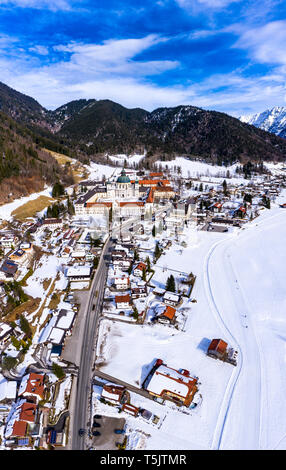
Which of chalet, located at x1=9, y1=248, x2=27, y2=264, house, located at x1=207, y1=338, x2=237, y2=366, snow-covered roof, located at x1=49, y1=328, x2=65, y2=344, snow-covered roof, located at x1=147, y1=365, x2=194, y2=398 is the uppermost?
chalet, located at x1=9, y1=248, x2=27, y2=264

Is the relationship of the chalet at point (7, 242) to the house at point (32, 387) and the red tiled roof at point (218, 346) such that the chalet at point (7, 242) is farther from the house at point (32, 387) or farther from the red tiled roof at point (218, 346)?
the red tiled roof at point (218, 346)

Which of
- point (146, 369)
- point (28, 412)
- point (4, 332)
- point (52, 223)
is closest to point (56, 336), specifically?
point (4, 332)

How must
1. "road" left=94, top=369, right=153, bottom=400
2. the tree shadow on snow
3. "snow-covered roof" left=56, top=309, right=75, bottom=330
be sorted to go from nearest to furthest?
"road" left=94, top=369, right=153, bottom=400 < the tree shadow on snow < "snow-covered roof" left=56, top=309, right=75, bottom=330

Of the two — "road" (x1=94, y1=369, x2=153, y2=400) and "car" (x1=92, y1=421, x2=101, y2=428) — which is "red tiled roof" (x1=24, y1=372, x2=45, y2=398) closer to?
"road" (x1=94, y1=369, x2=153, y2=400)

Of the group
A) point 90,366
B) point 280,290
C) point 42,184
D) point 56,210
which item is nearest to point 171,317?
point 90,366

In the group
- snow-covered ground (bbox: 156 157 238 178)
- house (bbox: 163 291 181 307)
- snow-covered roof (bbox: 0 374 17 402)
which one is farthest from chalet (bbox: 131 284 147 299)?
snow-covered ground (bbox: 156 157 238 178)
